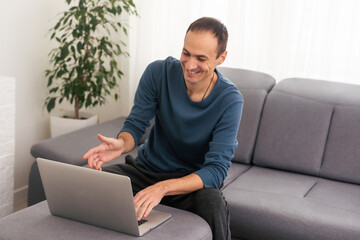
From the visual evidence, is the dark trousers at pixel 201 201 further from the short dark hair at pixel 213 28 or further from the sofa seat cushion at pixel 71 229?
the short dark hair at pixel 213 28

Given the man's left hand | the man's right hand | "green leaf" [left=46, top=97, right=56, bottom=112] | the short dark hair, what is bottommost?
"green leaf" [left=46, top=97, right=56, bottom=112]

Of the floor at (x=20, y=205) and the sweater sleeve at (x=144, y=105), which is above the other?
the sweater sleeve at (x=144, y=105)

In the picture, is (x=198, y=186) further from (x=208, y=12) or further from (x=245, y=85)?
(x=208, y=12)

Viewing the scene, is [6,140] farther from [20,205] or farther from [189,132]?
[189,132]

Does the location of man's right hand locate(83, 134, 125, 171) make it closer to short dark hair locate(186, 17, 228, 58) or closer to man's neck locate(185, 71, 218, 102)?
man's neck locate(185, 71, 218, 102)

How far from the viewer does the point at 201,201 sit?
179cm

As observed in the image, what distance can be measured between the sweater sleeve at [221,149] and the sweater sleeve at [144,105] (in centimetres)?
30

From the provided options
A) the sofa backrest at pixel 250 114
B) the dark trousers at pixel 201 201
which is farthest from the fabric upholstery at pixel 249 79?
the dark trousers at pixel 201 201

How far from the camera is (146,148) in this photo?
2082 mm

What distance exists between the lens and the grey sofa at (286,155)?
2082 mm

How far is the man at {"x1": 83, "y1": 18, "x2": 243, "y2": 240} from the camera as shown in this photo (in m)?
1.80

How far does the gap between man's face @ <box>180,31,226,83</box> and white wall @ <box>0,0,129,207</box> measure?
1375 mm

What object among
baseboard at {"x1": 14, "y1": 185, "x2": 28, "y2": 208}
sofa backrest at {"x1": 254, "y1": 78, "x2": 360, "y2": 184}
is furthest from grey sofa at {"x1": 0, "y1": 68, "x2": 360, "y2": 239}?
baseboard at {"x1": 14, "y1": 185, "x2": 28, "y2": 208}

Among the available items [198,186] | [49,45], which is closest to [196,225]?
[198,186]
